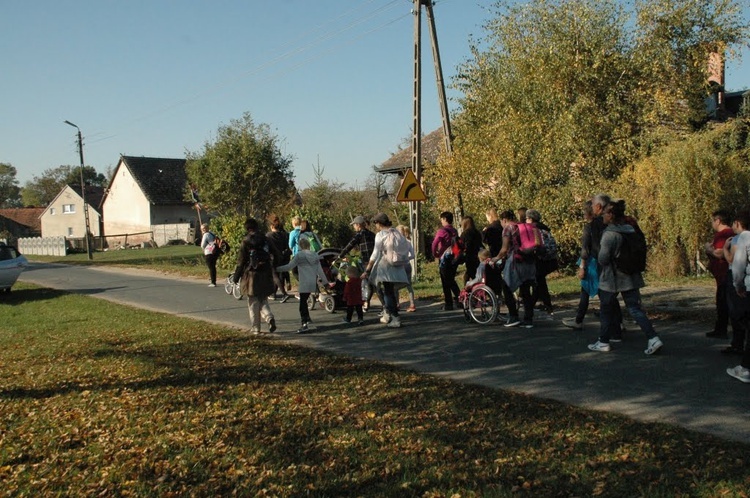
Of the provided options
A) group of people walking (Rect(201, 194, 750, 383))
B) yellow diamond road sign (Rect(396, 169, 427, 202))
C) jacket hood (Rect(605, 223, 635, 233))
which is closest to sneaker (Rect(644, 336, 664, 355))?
group of people walking (Rect(201, 194, 750, 383))

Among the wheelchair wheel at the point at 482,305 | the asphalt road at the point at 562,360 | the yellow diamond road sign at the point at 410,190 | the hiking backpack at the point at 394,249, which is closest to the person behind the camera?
the asphalt road at the point at 562,360

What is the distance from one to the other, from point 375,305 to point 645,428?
9127mm

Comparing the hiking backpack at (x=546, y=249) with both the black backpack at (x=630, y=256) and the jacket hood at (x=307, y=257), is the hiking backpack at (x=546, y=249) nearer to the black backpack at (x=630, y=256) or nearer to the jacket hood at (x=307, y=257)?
the black backpack at (x=630, y=256)

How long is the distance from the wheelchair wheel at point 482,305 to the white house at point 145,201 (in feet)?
164

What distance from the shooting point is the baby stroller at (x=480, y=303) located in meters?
10.8

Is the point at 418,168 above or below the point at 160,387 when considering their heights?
above

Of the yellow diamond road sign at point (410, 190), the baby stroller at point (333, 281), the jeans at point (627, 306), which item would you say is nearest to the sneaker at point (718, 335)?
the jeans at point (627, 306)

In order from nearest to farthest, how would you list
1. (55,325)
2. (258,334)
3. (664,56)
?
(258,334) < (55,325) < (664,56)

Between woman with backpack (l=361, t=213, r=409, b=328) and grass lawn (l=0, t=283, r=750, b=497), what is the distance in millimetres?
2505

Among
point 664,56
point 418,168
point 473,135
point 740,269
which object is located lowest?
point 740,269

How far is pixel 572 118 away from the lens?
18531 millimetres

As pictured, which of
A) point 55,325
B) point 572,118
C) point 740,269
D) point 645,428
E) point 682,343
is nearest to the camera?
point 645,428

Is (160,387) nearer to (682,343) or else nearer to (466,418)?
(466,418)

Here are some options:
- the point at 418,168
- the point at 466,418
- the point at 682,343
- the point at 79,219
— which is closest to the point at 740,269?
the point at 682,343
